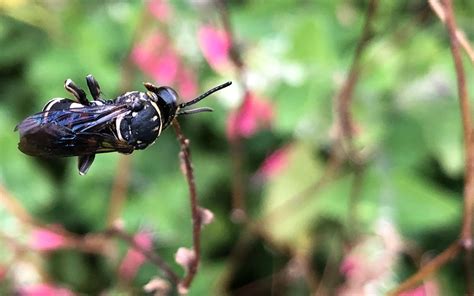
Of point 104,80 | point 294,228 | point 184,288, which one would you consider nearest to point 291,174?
point 294,228

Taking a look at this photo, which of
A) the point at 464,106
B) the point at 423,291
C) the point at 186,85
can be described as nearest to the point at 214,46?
the point at 186,85

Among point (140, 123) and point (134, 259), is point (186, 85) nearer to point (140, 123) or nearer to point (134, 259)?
point (134, 259)

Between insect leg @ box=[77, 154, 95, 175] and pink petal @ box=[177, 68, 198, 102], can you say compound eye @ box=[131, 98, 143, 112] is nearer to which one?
insect leg @ box=[77, 154, 95, 175]

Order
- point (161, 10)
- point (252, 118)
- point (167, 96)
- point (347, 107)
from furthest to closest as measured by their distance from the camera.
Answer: point (161, 10) → point (252, 118) → point (347, 107) → point (167, 96)

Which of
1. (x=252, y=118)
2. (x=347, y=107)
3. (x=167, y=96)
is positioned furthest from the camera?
(x=252, y=118)

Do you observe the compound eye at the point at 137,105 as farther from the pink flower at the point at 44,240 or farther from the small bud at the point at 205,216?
the pink flower at the point at 44,240

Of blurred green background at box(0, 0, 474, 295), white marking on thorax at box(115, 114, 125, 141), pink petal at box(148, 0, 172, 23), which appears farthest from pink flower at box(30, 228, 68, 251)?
white marking on thorax at box(115, 114, 125, 141)

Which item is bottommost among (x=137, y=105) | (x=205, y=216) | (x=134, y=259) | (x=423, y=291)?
(x=423, y=291)

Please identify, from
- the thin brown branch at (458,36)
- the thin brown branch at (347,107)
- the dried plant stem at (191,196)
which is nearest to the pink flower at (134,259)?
the thin brown branch at (347,107)
